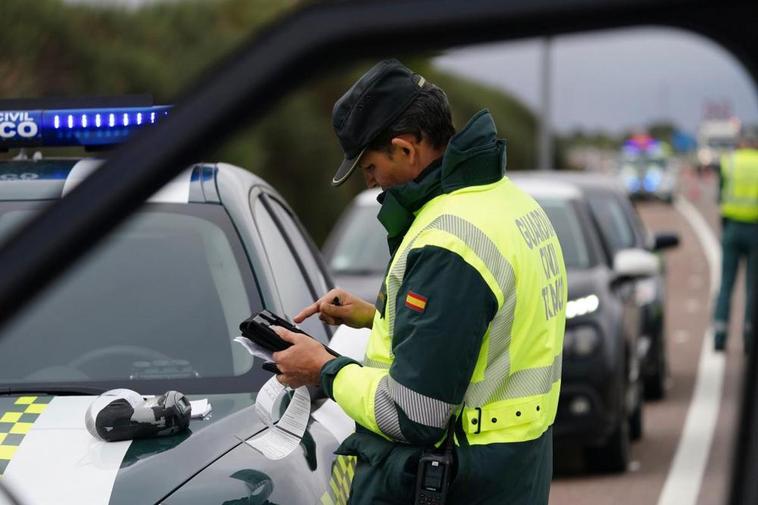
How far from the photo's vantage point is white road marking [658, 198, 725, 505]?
Result: 790cm

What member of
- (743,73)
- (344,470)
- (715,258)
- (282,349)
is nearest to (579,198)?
(344,470)

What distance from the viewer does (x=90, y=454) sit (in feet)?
10.7

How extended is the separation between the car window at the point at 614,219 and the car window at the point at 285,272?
698 cm

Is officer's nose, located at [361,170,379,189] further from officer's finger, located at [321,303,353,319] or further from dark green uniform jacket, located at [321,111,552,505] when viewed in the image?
officer's finger, located at [321,303,353,319]

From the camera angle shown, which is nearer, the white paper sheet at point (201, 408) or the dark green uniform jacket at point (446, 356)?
the dark green uniform jacket at point (446, 356)

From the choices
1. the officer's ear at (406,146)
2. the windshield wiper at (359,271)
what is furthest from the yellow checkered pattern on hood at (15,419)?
the windshield wiper at (359,271)

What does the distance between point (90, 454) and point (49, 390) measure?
58 cm

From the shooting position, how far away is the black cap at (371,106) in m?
2.89

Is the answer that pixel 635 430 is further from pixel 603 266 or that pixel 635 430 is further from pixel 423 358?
pixel 423 358

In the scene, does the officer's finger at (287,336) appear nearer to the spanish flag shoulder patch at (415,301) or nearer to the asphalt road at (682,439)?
the spanish flag shoulder patch at (415,301)

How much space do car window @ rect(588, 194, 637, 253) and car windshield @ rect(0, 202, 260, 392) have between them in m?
7.43

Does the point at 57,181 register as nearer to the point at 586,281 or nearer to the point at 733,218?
the point at 586,281

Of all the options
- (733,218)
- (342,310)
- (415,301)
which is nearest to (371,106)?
(415,301)

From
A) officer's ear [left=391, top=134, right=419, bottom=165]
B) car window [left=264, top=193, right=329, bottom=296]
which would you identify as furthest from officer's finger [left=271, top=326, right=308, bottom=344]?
car window [left=264, top=193, right=329, bottom=296]
